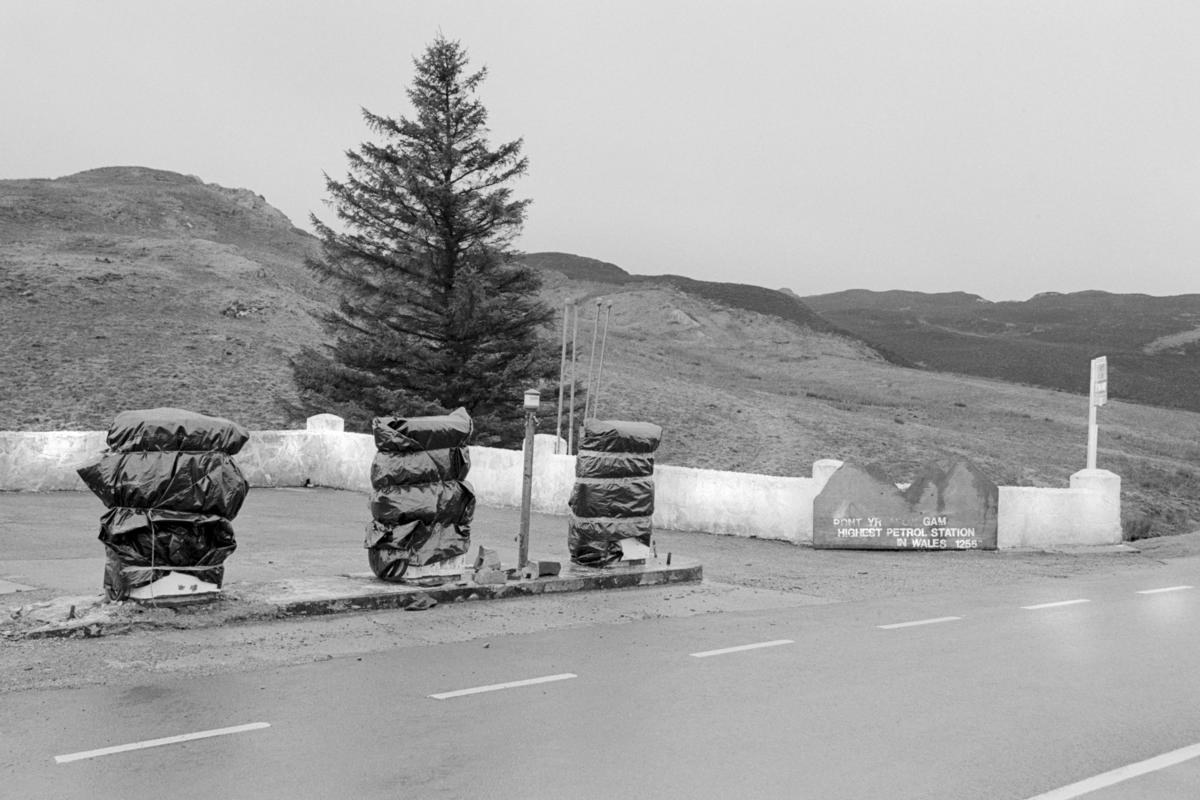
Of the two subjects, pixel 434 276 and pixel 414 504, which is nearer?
pixel 414 504

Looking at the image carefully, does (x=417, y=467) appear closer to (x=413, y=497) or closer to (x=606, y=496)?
(x=413, y=497)

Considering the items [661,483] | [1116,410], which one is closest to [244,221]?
[1116,410]

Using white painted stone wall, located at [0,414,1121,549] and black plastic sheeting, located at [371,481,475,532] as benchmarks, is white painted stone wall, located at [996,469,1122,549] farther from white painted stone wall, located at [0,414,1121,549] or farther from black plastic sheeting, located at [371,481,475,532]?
black plastic sheeting, located at [371,481,475,532]

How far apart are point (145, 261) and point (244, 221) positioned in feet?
114

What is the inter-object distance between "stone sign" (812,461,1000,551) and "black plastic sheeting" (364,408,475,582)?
A: 7.60 metres

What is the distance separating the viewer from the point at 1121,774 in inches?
237

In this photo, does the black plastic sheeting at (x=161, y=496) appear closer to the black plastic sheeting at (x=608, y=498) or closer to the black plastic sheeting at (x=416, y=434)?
the black plastic sheeting at (x=416, y=434)

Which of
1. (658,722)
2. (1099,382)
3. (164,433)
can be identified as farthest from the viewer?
(1099,382)

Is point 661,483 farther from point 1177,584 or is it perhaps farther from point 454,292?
point 454,292

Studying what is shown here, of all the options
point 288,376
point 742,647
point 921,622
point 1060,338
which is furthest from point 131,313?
point 1060,338

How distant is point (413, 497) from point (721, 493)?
26.8ft

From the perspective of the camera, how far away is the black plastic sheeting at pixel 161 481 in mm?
9984

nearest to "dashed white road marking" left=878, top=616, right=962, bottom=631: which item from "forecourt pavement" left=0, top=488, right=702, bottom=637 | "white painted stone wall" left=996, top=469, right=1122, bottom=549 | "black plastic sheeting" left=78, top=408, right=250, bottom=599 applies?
"forecourt pavement" left=0, top=488, right=702, bottom=637

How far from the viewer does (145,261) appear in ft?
207
